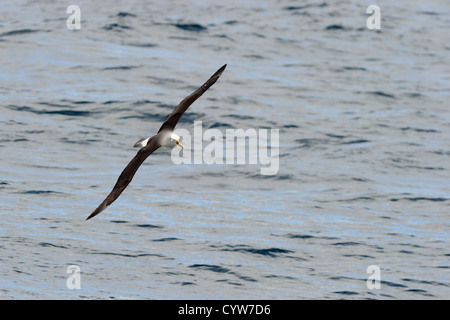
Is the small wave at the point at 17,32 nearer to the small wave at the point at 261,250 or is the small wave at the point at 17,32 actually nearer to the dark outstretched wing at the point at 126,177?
the small wave at the point at 261,250

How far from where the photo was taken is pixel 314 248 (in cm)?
1590

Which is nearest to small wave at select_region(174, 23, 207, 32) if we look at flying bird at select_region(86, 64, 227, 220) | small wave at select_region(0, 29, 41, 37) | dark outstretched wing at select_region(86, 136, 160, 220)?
small wave at select_region(0, 29, 41, 37)

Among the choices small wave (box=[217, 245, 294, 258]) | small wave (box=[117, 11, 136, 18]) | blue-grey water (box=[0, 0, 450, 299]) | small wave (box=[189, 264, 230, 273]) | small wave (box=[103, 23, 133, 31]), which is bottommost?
small wave (box=[189, 264, 230, 273])

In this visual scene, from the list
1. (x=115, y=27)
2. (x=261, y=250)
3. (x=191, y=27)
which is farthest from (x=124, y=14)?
(x=261, y=250)

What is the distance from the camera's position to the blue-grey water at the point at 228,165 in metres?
14.6

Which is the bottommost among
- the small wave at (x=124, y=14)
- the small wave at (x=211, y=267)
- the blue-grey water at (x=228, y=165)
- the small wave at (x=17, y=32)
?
the small wave at (x=211, y=267)

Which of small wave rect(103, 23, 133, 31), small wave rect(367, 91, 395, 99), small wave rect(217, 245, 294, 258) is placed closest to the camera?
small wave rect(217, 245, 294, 258)

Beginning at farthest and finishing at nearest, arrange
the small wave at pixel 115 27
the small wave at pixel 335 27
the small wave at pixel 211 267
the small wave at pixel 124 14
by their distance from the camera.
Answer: the small wave at pixel 335 27 → the small wave at pixel 124 14 → the small wave at pixel 115 27 → the small wave at pixel 211 267

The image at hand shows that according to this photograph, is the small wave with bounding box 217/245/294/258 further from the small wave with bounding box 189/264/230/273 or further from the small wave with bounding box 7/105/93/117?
the small wave with bounding box 7/105/93/117

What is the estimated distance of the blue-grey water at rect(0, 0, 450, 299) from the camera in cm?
1461

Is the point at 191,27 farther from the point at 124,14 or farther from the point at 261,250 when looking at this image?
the point at 261,250

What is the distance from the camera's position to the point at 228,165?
20.3m

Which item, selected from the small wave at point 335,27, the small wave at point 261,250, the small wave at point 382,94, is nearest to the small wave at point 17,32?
the small wave at point 335,27

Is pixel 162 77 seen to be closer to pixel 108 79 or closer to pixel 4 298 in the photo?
pixel 108 79
